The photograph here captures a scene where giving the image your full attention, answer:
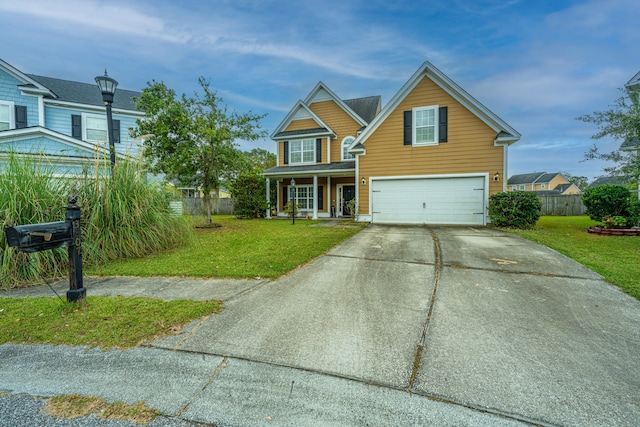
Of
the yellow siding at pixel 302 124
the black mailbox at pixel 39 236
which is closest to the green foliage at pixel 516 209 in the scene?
the yellow siding at pixel 302 124

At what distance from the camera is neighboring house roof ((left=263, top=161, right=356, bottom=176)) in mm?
14657

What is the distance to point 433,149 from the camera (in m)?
11.6

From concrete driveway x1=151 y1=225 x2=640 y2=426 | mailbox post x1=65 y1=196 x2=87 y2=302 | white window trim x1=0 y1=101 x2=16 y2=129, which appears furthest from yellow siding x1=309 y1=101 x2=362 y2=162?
white window trim x1=0 y1=101 x2=16 y2=129

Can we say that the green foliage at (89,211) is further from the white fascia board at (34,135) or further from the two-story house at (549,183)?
the two-story house at (549,183)

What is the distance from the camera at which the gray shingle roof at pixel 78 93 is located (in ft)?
49.2

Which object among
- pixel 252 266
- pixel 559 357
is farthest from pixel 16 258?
pixel 559 357

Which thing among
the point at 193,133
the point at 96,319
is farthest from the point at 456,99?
the point at 96,319

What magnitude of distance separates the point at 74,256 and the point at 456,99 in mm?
12920

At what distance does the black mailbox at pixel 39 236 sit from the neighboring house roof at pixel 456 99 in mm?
11595

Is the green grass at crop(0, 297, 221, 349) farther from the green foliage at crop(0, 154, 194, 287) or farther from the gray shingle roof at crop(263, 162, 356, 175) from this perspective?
the gray shingle roof at crop(263, 162, 356, 175)

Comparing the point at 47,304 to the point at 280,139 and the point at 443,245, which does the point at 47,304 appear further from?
the point at 280,139

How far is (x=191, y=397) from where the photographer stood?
1724 mm

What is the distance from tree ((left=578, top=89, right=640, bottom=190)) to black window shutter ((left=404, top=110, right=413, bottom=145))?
5.45m

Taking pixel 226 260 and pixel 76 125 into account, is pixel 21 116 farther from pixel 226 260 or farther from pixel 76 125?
pixel 226 260
